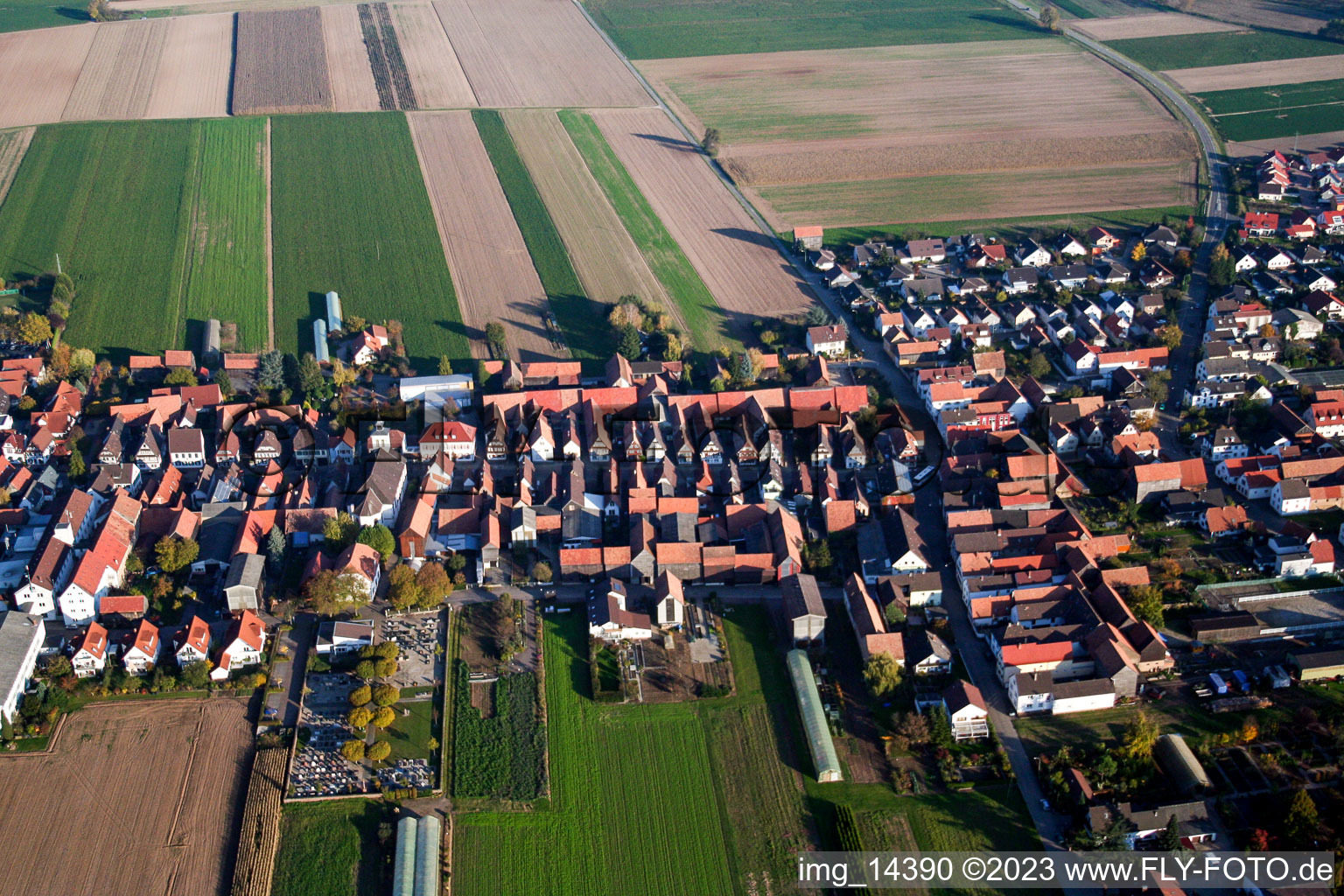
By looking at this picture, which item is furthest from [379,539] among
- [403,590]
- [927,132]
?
[927,132]

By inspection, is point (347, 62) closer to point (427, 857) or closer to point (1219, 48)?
point (1219, 48)

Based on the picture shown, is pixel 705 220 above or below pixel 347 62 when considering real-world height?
below

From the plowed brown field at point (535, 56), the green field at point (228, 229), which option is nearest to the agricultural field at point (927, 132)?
the plowed brown field at point (535, 56)

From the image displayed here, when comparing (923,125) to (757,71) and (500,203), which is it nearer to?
(757,71)

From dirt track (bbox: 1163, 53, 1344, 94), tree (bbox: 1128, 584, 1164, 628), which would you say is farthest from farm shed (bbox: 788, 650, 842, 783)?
dirt track (bbox: 1163, 53, 1344, 94)

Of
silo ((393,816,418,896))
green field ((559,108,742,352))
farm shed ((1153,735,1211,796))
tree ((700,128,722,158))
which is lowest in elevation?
silo ((393,816,418,896))

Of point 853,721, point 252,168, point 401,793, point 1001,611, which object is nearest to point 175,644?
point 401,793

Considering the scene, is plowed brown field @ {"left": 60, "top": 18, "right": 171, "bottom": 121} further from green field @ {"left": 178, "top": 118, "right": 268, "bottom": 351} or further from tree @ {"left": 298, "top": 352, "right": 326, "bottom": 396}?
tree @ {"left": 298, "top": 352, "right": 326, "bottom": 396}
